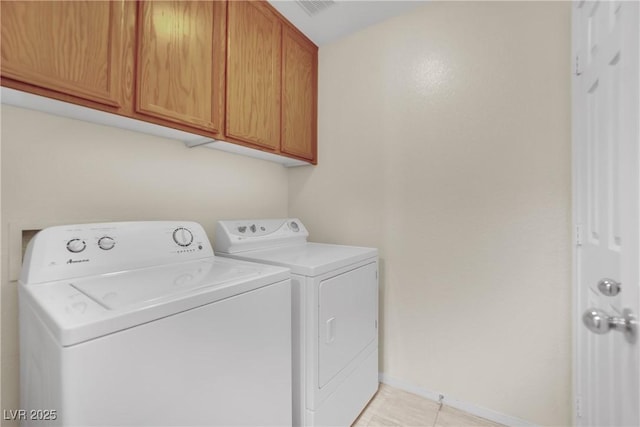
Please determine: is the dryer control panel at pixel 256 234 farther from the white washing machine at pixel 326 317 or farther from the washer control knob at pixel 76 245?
the washer control knob at pixel 76 245

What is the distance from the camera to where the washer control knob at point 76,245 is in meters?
0.98

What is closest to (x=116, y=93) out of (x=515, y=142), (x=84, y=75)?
(x=84, y=75)

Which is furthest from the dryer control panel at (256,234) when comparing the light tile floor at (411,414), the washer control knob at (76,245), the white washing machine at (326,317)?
the light tile floor at (411,414)

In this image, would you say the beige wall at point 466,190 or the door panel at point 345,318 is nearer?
the door panel at point 345,318

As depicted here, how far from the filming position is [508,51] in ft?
4.82

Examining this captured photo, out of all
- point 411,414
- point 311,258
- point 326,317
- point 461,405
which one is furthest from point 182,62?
point 461,405

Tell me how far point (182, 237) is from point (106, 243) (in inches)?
11.8

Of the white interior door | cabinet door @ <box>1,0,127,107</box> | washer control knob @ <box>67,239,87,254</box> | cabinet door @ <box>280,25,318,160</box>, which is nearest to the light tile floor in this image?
the white interior door

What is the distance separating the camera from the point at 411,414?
1549mm

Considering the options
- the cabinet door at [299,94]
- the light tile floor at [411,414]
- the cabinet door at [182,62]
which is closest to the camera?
the cabinet door at [182,62]

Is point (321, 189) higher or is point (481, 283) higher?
point (321, 189)

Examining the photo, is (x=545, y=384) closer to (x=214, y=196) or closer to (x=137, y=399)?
(x=137, y=399)

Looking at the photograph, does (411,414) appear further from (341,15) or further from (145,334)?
(341,15)

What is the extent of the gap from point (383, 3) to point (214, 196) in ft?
5.24
